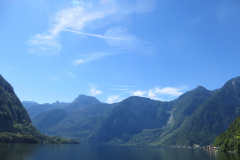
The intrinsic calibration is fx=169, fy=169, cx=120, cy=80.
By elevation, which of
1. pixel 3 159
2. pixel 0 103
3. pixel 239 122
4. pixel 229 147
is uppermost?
pixel 0 103

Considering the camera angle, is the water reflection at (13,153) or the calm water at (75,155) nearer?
the water reflection at (13,153)

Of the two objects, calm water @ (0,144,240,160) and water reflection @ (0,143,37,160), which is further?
calm water @ (0,144,240,160)

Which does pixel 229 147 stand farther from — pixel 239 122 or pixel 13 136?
pixel 13 136

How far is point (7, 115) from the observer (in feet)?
628

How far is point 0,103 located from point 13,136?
58.2 metres

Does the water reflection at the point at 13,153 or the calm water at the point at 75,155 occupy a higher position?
the water reflection at the point at 13,153

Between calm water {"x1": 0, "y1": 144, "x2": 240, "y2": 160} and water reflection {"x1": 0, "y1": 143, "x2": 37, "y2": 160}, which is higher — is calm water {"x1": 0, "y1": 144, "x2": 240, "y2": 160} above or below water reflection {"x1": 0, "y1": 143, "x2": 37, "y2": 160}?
below

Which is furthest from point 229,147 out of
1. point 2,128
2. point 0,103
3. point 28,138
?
point 0,103

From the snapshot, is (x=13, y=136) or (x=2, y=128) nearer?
(x=13, y=136)

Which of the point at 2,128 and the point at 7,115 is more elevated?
the point at 7,115

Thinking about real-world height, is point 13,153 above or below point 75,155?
above

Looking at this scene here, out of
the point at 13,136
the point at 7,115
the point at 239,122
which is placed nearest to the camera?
the point at 239,122

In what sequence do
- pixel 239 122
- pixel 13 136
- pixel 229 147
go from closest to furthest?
pixel 229 147, pixel 239 122, pixel 13 136

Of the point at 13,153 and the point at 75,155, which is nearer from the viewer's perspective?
the point at 13,153
